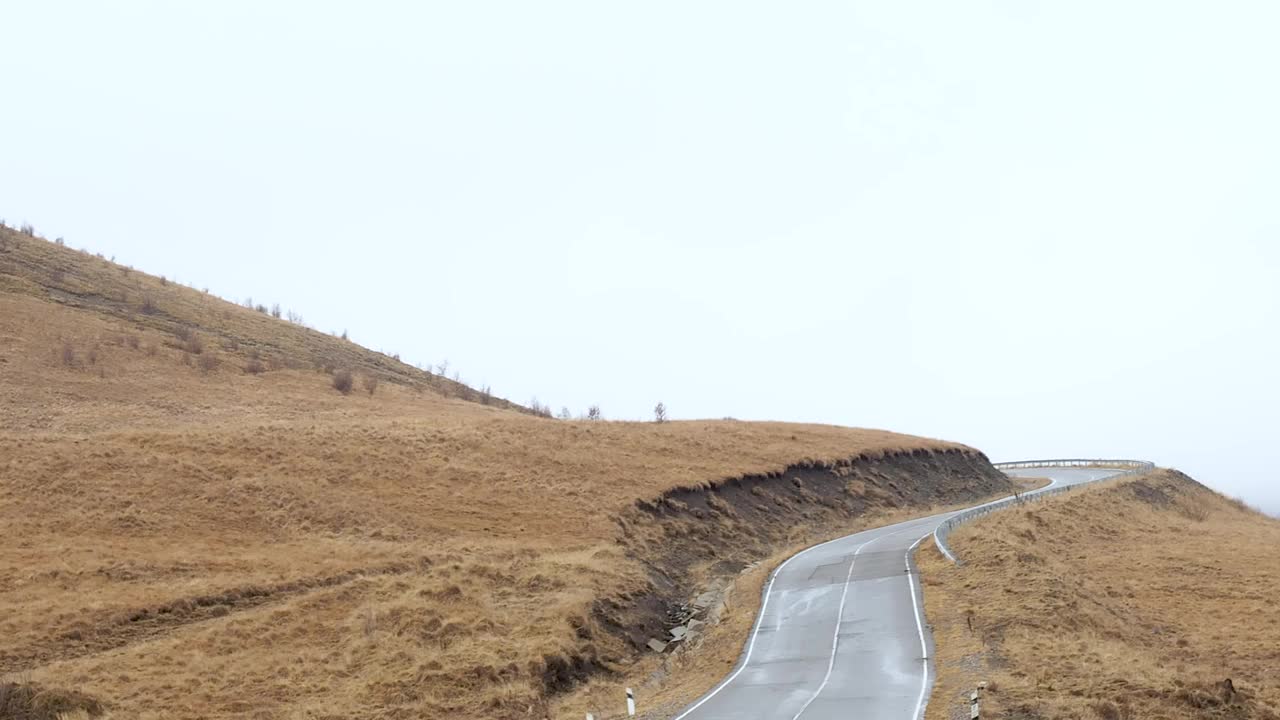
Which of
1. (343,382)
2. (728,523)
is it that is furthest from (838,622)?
(343,382)

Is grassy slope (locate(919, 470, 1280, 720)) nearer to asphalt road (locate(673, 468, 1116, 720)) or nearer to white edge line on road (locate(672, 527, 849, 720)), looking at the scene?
asphalt road (locate(673, 468, 1116, 720))

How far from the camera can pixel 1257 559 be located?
40312 millimetres

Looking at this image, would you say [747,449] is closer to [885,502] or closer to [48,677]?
[885,502]

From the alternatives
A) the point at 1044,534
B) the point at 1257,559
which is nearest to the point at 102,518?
the point at 1044,534

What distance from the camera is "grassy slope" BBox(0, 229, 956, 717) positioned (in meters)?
23.3

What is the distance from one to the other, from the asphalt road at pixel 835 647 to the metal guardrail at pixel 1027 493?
1333mm

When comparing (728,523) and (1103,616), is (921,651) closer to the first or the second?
(1103,616)

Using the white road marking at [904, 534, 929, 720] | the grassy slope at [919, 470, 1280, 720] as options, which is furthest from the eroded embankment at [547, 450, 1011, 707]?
the grassy slope at [919, 470, 1280, 720]

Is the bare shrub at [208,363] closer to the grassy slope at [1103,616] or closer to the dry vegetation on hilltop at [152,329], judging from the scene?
the dry vegetation on hilltop at [152,329]

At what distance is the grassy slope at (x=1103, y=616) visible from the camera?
19297 mm

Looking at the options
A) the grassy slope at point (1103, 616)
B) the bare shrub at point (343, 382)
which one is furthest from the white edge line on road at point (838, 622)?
the bare shrub at point (343, 382)

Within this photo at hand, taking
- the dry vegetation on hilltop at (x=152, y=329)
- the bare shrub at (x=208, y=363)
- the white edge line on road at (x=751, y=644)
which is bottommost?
the white edge line on road at (x=751, y=644)

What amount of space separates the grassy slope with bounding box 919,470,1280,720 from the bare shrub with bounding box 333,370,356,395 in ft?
119

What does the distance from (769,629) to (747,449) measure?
24.1m
